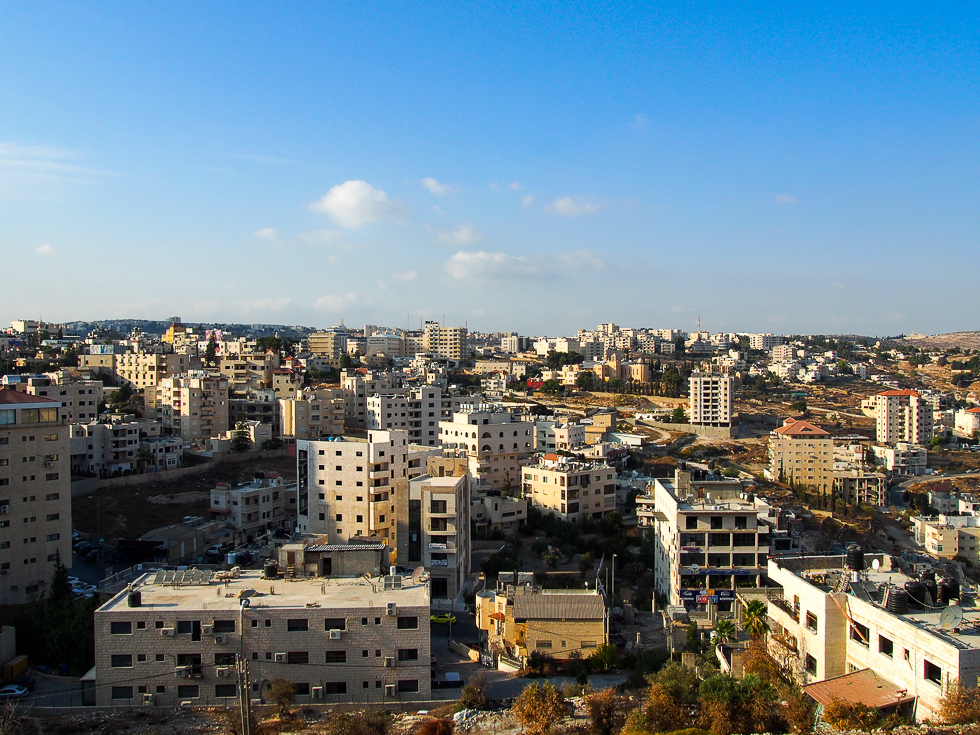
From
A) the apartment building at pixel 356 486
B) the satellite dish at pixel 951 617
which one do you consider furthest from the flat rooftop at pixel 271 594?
the satellite dish at pixel 951 617

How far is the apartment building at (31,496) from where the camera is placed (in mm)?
20750

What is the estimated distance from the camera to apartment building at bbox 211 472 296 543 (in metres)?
27.6

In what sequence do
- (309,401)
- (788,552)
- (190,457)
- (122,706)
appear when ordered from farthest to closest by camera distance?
(309,401) → (190,457) → (788,552) → (122,706)

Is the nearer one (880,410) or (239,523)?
(239,523)

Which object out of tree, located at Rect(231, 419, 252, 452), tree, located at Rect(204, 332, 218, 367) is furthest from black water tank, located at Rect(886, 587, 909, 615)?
tree, located at Rect(204, 332, 218, 367)

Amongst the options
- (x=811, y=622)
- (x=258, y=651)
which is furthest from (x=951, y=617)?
(x=258, y=651)

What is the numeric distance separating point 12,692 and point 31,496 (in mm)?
7794

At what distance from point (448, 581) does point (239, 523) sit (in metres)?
9.50

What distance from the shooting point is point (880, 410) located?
201ft

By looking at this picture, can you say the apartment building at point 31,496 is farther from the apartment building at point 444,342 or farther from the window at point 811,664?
the apartment building at point 444,342

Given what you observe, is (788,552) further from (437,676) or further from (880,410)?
(880,410)

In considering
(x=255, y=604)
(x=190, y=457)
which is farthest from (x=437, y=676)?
(x=190, y=457)

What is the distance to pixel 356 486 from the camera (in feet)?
76.5

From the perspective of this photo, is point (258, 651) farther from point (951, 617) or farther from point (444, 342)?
point (444, 342)
